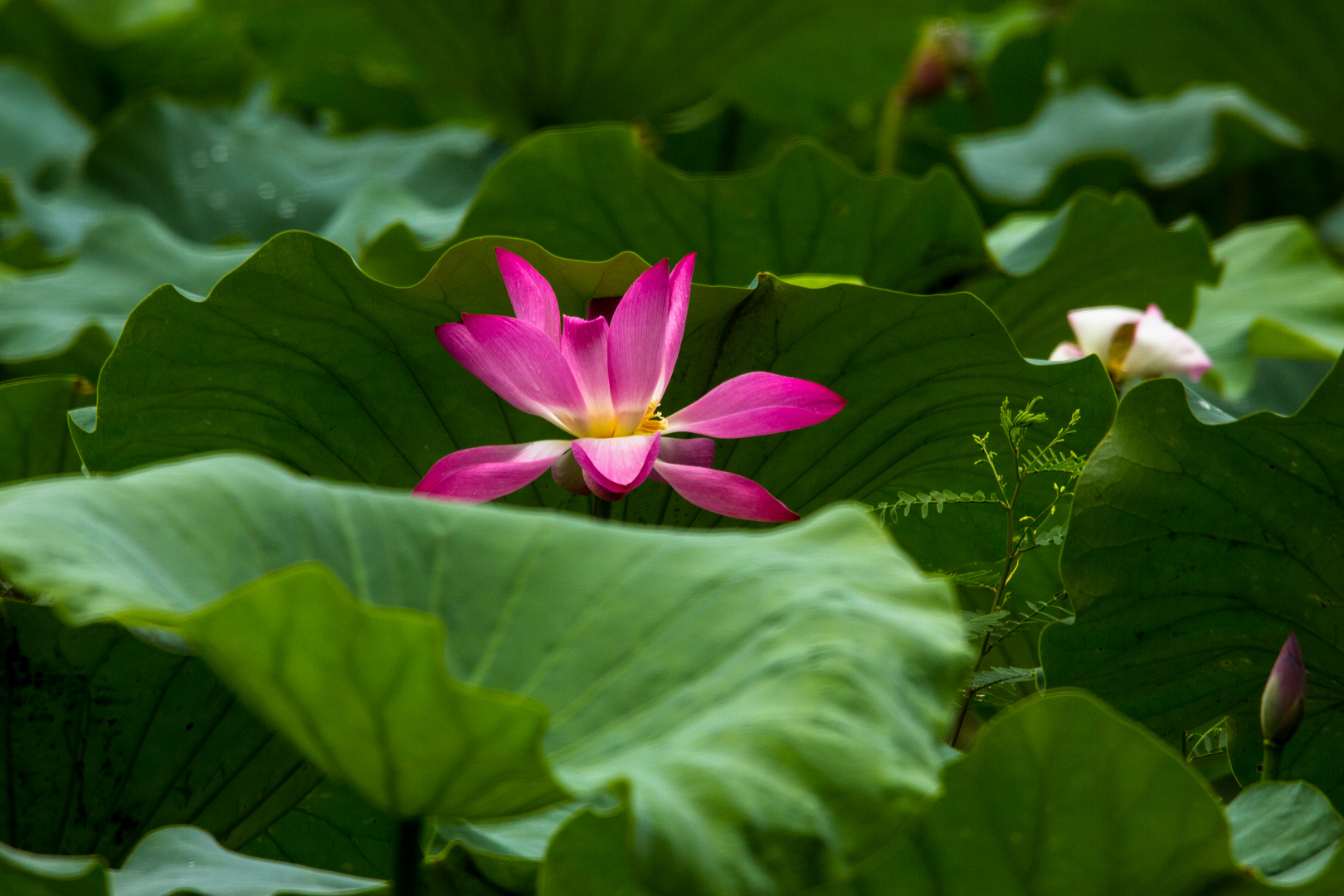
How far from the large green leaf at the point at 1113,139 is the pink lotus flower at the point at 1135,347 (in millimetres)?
803

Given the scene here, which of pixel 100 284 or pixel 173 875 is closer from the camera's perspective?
pixel 173 875

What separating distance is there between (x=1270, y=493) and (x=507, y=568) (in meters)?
0.43

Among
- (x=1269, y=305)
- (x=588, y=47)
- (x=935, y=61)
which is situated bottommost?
(x=1269, y=305)

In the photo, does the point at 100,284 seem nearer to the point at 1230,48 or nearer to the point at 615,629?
the point at 615,629

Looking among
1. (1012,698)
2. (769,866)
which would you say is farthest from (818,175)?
(769,866)

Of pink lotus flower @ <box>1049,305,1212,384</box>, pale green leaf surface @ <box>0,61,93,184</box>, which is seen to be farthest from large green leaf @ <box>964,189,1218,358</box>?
pale green leaf surface @ <box>0,61,93,184</box>

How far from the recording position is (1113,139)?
1747 mm

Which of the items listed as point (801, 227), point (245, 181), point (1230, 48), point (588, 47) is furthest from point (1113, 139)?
point (245, 181)

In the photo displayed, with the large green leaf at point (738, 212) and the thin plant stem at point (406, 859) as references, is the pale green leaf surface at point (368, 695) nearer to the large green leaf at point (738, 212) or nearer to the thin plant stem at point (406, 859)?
the thin plant stem at point (406, 859)

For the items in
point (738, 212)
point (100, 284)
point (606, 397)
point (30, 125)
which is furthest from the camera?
point (30, 125)

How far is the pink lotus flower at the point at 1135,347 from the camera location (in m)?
0.81

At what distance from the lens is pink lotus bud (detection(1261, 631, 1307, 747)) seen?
537mm

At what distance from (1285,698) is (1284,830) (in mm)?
64

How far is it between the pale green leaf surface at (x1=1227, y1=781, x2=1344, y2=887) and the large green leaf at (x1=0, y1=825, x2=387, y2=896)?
36 centimetres
